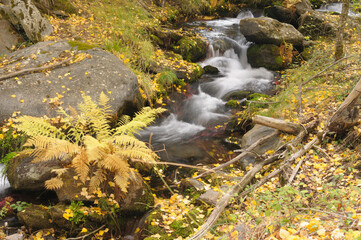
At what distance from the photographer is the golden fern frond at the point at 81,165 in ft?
11.3

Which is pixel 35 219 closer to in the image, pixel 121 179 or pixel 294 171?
pixel 121 179

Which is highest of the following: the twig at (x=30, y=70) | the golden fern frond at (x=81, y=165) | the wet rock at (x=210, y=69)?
the twig at (x=30, y=70)

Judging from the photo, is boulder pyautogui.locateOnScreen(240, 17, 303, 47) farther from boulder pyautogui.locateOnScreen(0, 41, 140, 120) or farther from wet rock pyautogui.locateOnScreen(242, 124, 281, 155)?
boulder pyautogui.locateOnScreen(0, 41, 140, 120)

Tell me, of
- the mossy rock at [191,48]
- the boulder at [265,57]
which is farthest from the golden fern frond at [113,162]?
the boulder at [265,57]

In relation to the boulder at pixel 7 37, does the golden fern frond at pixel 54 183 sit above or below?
below

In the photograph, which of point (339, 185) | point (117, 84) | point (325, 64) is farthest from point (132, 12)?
point (339, 185)

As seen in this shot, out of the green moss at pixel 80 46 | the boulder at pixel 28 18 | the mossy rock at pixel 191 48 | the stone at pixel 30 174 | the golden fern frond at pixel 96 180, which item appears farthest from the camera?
the mossy rock at pixel 191 48

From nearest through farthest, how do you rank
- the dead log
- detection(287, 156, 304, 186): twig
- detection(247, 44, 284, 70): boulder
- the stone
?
1. detection(287, 156, 304, 186): twig
2. the stone
3. the dead log
4. detection(247, 44, 284, 70): boulder

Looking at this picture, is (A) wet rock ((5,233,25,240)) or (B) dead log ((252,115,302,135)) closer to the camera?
(A) wet rock ((5,233,25,240))

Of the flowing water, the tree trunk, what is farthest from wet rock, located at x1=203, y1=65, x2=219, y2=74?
the tree trunk

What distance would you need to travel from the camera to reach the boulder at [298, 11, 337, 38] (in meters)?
10.9

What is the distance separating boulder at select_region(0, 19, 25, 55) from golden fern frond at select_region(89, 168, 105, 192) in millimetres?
5173

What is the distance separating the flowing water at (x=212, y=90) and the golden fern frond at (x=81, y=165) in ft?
8.06

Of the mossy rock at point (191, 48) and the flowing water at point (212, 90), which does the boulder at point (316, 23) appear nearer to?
the flowing water at point (212, 90)
